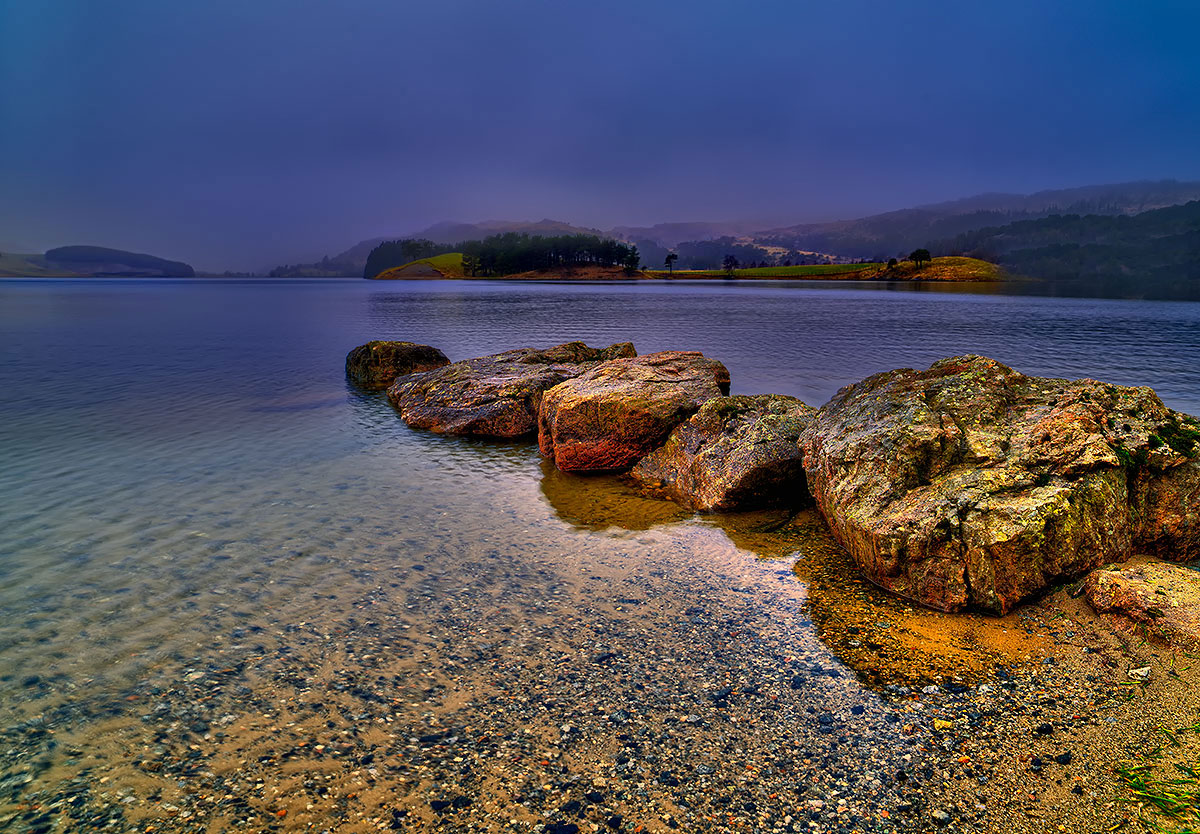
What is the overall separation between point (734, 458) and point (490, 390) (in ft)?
33.6

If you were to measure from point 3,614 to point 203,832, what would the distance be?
19.9ft

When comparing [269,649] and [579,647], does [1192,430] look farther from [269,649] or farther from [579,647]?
[269,649]

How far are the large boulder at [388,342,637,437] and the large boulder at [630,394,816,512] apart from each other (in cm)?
604

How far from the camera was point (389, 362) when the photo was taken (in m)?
27.9

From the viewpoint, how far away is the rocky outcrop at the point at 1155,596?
6.81 meters

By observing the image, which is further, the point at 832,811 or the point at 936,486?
the point at 936,486

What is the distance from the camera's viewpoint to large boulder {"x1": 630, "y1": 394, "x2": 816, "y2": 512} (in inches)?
474

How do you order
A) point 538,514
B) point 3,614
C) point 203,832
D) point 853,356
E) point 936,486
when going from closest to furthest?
point 203,832
point 3,614
point 936,486
point 538,514
point 853,356

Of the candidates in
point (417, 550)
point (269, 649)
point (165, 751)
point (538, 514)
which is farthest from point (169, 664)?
point (538, 514)

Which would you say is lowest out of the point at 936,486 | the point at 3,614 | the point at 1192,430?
the point at 3,614

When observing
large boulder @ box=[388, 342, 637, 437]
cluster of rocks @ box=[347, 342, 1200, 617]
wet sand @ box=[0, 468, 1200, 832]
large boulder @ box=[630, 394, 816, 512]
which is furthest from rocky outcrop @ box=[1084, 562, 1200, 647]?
large boulder @ box=[388, 342, 637, 437]

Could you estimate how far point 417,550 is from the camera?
1038cm

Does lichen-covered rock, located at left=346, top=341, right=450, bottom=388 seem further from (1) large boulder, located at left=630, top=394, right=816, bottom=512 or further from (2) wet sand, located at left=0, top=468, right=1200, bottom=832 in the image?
(2) wet sand, located at left=0, top=468, right=1200, bottom=832

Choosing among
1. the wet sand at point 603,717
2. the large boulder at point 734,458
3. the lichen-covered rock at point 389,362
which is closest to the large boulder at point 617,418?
the large boulder at point 734,458
